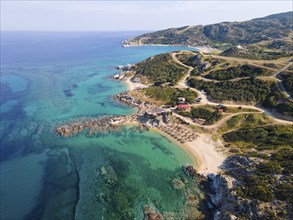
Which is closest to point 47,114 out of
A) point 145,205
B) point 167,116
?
point 167,116

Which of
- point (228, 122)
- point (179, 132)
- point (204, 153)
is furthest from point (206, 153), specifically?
point (228, 122)

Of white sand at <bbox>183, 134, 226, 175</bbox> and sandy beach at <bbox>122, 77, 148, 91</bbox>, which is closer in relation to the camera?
white sand at <bbox>183, 134, 226, 175</bbox>

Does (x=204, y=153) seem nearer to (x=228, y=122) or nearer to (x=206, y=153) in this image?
(x=206, y=153)

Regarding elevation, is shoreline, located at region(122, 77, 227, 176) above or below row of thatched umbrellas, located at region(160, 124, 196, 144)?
above

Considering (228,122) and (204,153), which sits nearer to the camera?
(204,153)

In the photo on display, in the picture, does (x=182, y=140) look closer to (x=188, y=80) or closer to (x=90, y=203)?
(x=90, y=203)

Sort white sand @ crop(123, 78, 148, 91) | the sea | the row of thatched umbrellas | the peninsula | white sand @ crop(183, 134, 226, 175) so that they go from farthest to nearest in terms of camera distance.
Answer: white sand @ crop(123, 78, 148, 91), the row of thatched umbrellas, white sand @ crop(183, 134, 226, 175), the sea, the peninsula

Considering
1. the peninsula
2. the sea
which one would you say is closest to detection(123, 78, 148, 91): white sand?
the peninsula

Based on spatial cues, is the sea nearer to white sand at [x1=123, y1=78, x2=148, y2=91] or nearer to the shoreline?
the shoreline
